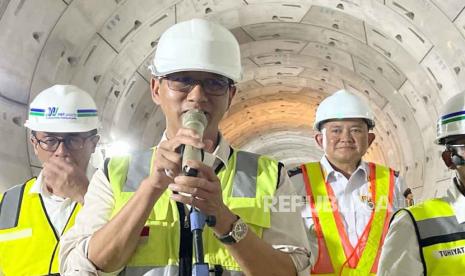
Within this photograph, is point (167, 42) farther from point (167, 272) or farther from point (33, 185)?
point (33, 185)

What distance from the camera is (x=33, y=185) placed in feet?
12.0

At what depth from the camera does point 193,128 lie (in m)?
1.95

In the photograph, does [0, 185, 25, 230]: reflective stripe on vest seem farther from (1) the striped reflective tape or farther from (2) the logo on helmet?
(1) the striped reflective tape

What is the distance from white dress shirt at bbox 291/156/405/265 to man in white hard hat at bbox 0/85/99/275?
181 centimetres

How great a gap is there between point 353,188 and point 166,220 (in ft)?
10.0

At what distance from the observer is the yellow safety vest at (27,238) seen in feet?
10.8

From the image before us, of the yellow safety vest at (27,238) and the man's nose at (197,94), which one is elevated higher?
the man's nose at (197,94)

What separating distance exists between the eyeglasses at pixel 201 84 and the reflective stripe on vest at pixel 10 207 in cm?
169

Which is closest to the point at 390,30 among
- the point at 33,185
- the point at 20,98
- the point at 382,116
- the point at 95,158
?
the point at 382,116

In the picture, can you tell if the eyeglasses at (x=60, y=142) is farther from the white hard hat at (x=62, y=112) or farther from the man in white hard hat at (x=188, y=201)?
the man in white hard hat at (x=188, y=201)

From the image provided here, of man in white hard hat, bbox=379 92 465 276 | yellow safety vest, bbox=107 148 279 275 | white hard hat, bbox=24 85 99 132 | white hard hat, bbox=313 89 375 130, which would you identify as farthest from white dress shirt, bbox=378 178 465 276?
white hard hat, bbox=313 89 375 130

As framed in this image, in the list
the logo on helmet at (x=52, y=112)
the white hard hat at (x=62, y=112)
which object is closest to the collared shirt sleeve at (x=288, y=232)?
the white hard hat at (x=62, y=112)

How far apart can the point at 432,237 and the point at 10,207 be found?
2.40 meters

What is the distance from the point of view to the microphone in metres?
1.83
